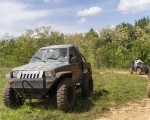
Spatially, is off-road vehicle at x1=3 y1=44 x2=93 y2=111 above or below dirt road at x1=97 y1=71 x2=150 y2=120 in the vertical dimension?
above

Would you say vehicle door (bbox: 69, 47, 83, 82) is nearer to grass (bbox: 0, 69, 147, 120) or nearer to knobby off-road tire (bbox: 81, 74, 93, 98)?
knobby off-road tire (bbox: 81, 74, 93, 98)

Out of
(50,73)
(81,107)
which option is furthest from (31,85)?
(81,107)

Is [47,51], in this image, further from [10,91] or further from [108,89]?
[108,89]

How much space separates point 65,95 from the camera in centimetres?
955

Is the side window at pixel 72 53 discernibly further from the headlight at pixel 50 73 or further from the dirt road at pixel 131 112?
the dirt road at pixel 131 112

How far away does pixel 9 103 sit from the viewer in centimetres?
1025

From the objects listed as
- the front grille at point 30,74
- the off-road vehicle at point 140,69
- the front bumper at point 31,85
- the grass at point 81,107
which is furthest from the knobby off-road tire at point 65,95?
the off-road vehicle at point 140,69

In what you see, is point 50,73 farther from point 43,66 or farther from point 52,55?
point 52,55

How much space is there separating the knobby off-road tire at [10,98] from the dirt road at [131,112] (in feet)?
9.70

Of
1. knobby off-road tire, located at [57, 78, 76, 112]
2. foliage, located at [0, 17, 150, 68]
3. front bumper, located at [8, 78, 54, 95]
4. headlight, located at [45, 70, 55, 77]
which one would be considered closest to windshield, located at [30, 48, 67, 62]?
knobby off-road tire, located at [57, 78, 76, 112]

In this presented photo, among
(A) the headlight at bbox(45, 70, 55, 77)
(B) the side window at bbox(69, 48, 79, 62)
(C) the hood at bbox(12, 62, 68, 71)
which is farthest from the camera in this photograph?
(B) the side window at bbox(69, 48, 79, 62)

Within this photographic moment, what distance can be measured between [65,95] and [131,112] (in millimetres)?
2079

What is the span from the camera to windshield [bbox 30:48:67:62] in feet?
36.0

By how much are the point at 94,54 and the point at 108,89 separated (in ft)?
89.0
